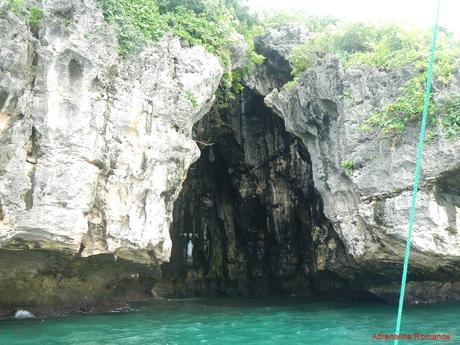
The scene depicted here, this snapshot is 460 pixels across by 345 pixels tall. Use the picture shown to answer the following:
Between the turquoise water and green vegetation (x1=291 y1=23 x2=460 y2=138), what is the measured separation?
4.15m

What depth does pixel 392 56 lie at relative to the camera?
38.2 feet

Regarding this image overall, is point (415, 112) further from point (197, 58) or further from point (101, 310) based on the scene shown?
point (101, 310)

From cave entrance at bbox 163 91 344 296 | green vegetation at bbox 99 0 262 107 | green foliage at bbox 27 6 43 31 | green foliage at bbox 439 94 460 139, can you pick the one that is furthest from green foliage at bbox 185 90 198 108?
green foliage at bbox 439 94 460 139

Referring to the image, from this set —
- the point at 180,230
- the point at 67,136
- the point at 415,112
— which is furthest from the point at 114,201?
the point at 180,230

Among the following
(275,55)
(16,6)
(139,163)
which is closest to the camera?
(16,6)

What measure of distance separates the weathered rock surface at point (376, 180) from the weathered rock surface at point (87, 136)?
358 centimetres

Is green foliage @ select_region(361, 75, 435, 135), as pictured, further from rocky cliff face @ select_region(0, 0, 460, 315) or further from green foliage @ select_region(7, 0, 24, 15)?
green foliage @ select_region(7, 0, 24, 15)

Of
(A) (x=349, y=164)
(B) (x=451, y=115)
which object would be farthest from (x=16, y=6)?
(B) (x=451, y=115)

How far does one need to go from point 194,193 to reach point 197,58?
8.06m

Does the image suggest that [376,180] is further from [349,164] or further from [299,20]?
[299,20]

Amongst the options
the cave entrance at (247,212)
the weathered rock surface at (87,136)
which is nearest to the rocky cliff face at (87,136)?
the weathered rock surface at (87,136)

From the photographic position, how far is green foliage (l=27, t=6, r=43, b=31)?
954 cm

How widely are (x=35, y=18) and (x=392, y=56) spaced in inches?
323

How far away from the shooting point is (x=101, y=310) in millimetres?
12023
